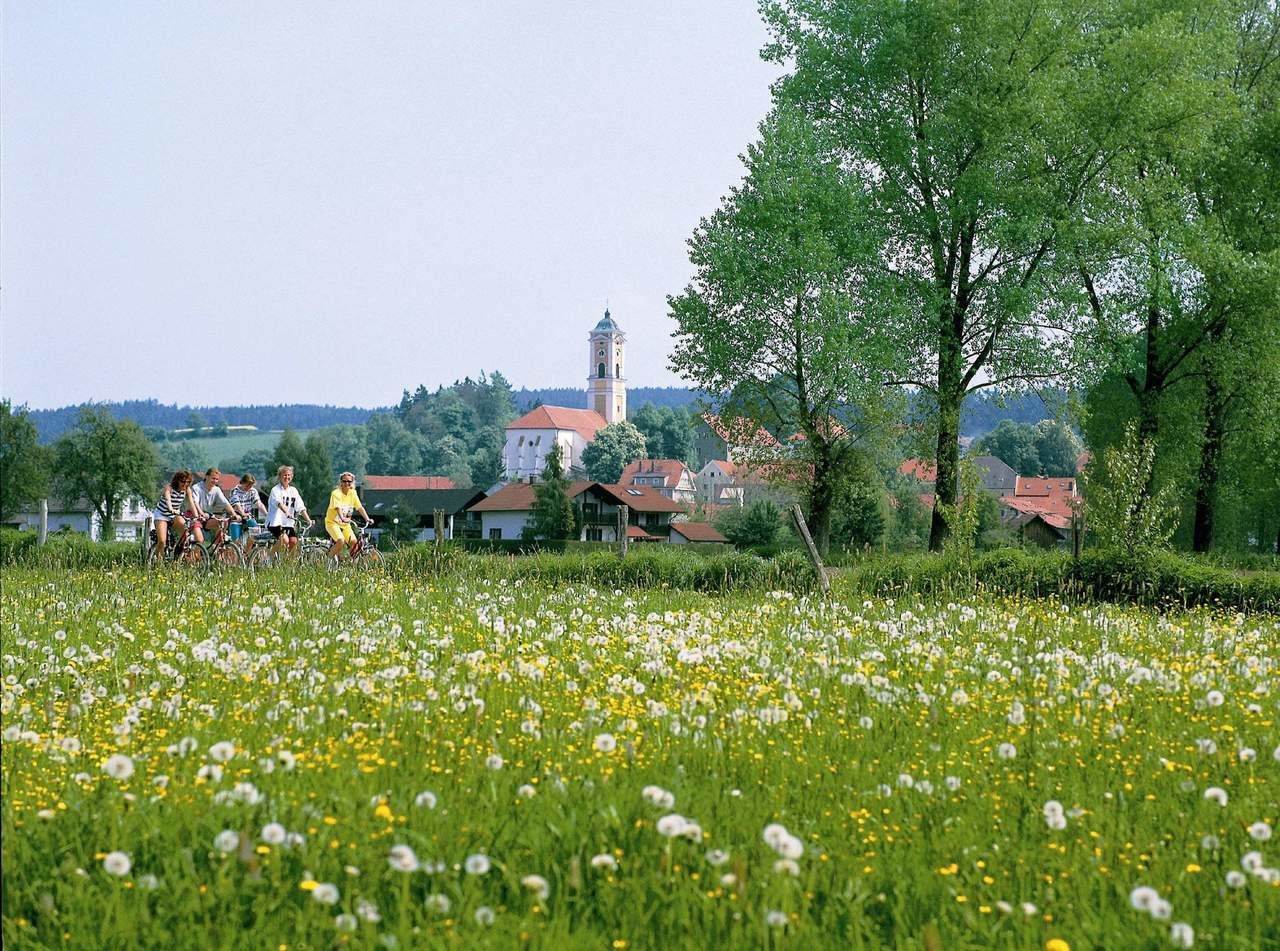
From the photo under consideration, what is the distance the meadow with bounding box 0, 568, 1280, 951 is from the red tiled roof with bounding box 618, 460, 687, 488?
123 m

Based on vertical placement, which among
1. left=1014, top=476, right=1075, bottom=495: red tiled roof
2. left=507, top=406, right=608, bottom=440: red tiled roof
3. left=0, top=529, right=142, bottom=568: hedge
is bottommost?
left=1014, top=476, right=1075, bottom=495: red tiled roof

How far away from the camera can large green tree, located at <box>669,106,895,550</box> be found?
28.9 metres

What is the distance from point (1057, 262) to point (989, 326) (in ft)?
7.57

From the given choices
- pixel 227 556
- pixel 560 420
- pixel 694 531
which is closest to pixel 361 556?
pixel 227 556

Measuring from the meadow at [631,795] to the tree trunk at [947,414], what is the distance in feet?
63.8

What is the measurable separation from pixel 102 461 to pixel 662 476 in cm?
6352

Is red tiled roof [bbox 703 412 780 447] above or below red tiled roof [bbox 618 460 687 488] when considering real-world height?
above

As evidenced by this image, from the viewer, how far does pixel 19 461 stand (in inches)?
3076

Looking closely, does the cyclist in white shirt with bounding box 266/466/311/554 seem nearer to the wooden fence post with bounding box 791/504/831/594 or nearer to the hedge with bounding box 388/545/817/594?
the hedge with bounding box 388/545/817/594

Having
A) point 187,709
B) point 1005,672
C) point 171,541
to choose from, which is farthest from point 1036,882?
point 171,541

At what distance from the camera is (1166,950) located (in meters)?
3.84

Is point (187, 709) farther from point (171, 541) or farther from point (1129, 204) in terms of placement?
point (1129, 204)

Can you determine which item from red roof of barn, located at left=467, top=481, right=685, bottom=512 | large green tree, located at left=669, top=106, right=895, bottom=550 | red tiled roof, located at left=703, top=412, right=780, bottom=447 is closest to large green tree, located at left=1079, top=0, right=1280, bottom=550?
large green tree, located at left=669, top=106, right=895, bottom=550

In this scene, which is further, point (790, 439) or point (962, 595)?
point (790, 439)
